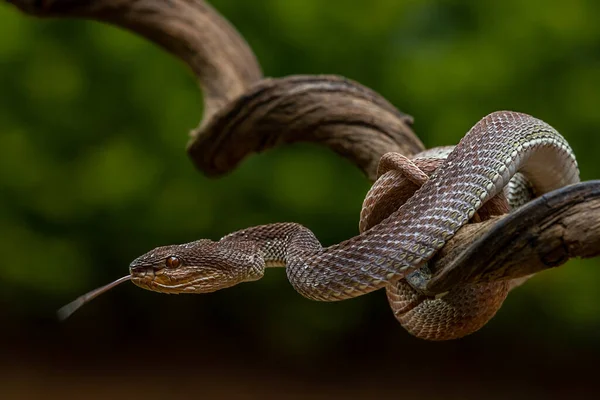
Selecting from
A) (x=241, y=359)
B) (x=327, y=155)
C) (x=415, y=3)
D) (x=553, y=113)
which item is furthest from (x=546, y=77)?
(x=241, y=359)

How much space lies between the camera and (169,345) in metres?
5.19

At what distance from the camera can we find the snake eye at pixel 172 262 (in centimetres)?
218

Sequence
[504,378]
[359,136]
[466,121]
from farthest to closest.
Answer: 1. [504,378]
2. [466,121]
3. [359,136]

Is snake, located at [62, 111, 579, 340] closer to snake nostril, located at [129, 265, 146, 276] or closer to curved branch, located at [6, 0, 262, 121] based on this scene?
snake nostril, located at [129, 265, 146, 276]

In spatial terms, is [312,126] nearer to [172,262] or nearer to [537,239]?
[172,262]

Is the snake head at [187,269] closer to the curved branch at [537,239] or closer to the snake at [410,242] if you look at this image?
the snake at [410,242]

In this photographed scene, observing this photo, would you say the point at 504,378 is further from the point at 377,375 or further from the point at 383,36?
the point at 383,36

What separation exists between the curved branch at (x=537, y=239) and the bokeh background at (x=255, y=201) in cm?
289

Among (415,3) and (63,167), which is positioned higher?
(415,3)

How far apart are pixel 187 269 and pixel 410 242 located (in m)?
0.70

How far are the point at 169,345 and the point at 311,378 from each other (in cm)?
101

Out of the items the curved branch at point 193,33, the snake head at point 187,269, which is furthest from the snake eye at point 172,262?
the curved branch at point 193,33

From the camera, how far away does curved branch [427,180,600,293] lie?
1546mm

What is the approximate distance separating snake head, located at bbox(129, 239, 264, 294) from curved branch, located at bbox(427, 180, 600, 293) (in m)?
0.73
